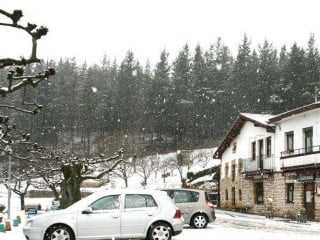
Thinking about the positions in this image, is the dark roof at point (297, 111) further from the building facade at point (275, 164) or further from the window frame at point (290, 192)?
the window frame at point (290, 192)

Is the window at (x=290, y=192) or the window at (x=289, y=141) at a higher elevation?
the window at (x=289, y=141)

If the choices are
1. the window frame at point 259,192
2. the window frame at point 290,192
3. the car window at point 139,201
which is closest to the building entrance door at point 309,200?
the window frame at point 290,192

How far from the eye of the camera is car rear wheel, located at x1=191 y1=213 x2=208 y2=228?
19.2 meters

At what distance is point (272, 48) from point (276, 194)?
181 ft

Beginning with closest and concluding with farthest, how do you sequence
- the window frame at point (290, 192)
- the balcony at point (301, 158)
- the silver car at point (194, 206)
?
the silver car at point (194, 206)
the balcony at point (301, 158)
the window frame at point (290, 192)

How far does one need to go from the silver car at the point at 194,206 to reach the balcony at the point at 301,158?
1113 cm

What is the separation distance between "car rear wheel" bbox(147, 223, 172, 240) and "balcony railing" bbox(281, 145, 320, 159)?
17125 mm

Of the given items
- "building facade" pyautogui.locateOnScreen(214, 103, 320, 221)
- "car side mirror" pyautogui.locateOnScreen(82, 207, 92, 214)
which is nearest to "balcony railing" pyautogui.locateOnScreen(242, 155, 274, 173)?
"building facade" pyautogui.locateOnScreen(214, 103, 320, 221)

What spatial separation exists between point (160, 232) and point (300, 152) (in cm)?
2057

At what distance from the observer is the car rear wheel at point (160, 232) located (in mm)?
13117

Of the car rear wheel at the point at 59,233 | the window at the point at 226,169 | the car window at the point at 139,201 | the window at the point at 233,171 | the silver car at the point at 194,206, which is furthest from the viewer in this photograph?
the window at the point at 226,169

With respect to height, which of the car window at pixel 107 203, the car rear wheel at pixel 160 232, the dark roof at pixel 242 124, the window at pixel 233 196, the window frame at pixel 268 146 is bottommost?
the window at pixel 233 196

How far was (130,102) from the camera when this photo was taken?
78.2m

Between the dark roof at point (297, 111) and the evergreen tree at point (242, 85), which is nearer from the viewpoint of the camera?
the dark roof at point (297, 111)
